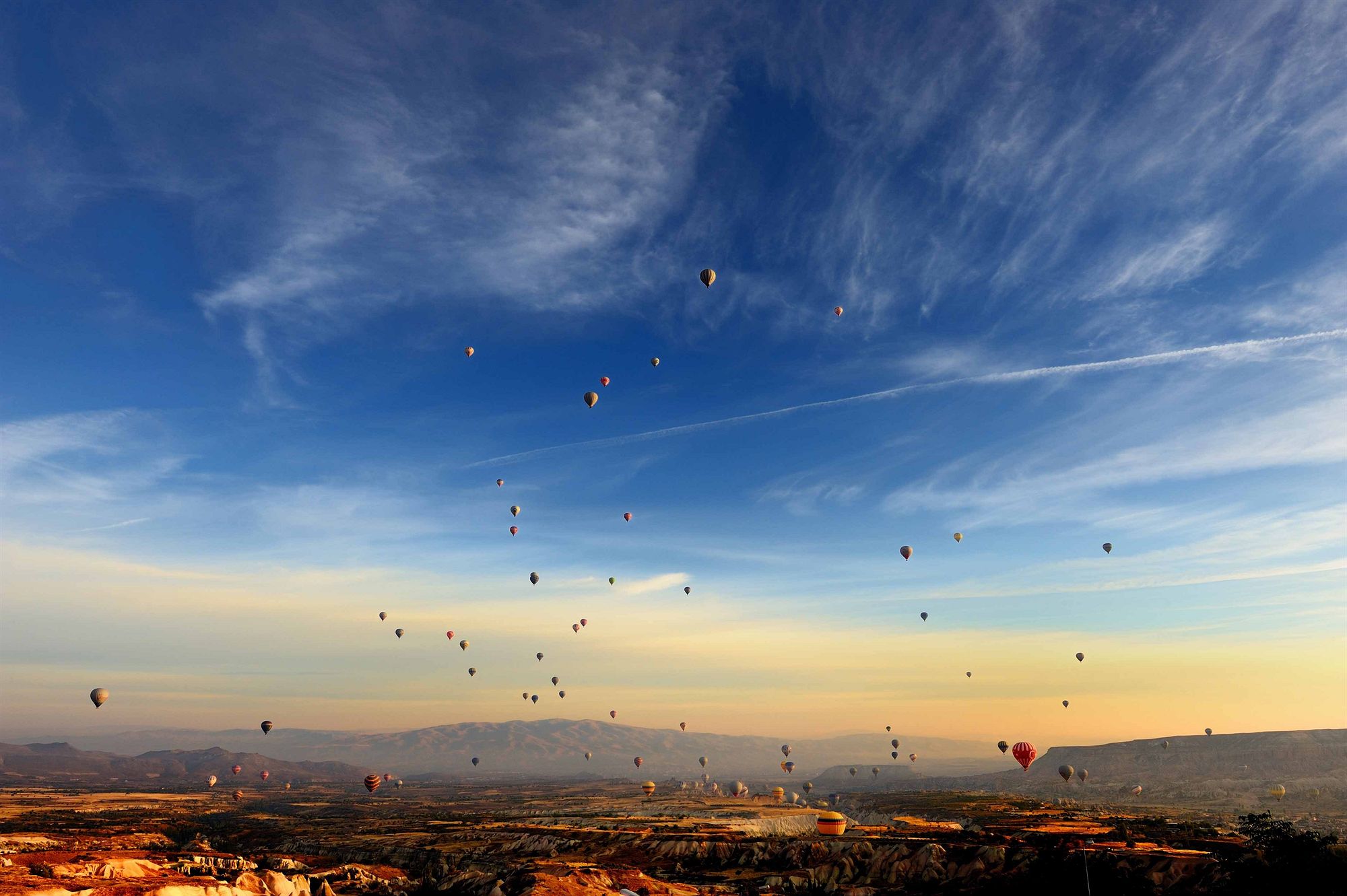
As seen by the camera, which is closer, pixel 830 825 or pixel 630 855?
pixel 630 855

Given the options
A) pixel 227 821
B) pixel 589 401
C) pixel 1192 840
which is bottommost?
pixel 227 821

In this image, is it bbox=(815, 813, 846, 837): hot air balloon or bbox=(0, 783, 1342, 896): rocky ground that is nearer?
bbox=(0, 783, 1342, 896): rocky ground

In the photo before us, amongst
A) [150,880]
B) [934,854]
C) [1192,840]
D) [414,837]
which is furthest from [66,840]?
[1192,840]

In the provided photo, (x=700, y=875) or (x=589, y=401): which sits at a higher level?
(x=589, y=401)

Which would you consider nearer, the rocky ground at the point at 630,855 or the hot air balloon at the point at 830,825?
the rocky ground at the point at 630,855

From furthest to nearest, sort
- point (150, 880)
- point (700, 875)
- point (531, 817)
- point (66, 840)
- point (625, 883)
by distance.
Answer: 1. point (531, 817)
2. point (66, 840)
3. point (700, 875)
4. point (625, 883)
5. point (150, 880)

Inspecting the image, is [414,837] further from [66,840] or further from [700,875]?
[700,875]

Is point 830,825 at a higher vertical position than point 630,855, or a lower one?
higher

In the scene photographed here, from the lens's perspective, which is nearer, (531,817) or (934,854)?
(934,854)
